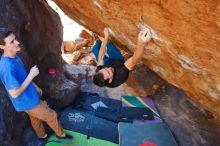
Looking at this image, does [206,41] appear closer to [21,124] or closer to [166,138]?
[166,138]

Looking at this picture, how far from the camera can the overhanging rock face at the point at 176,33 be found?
3.05 m

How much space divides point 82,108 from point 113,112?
731mm

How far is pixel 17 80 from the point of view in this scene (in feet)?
12.6

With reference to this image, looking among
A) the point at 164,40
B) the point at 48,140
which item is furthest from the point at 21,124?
the point at 164,40

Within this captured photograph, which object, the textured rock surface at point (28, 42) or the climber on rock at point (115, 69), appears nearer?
the climber on rock at point (115, 69)

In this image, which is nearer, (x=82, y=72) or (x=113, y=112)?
(x=113, y=112)

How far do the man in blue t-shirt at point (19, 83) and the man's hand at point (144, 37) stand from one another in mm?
1488

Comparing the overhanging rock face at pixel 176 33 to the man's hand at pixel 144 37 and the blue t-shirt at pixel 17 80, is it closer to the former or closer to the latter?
the man's hand at pixel 144 37

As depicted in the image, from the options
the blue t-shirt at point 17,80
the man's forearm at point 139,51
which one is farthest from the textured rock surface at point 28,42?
the man's forearm at point 139,51

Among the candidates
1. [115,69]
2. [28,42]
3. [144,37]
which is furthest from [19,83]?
[28,42]

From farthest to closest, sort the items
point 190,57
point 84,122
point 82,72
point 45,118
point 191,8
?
1. point 82,72
2. point 84,122
3. point 45,118
4. point 190,57
5. point 191,8

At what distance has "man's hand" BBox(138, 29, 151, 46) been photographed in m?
3.87

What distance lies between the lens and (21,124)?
527cm

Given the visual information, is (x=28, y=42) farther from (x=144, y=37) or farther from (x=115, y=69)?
(x=144, y=37)
